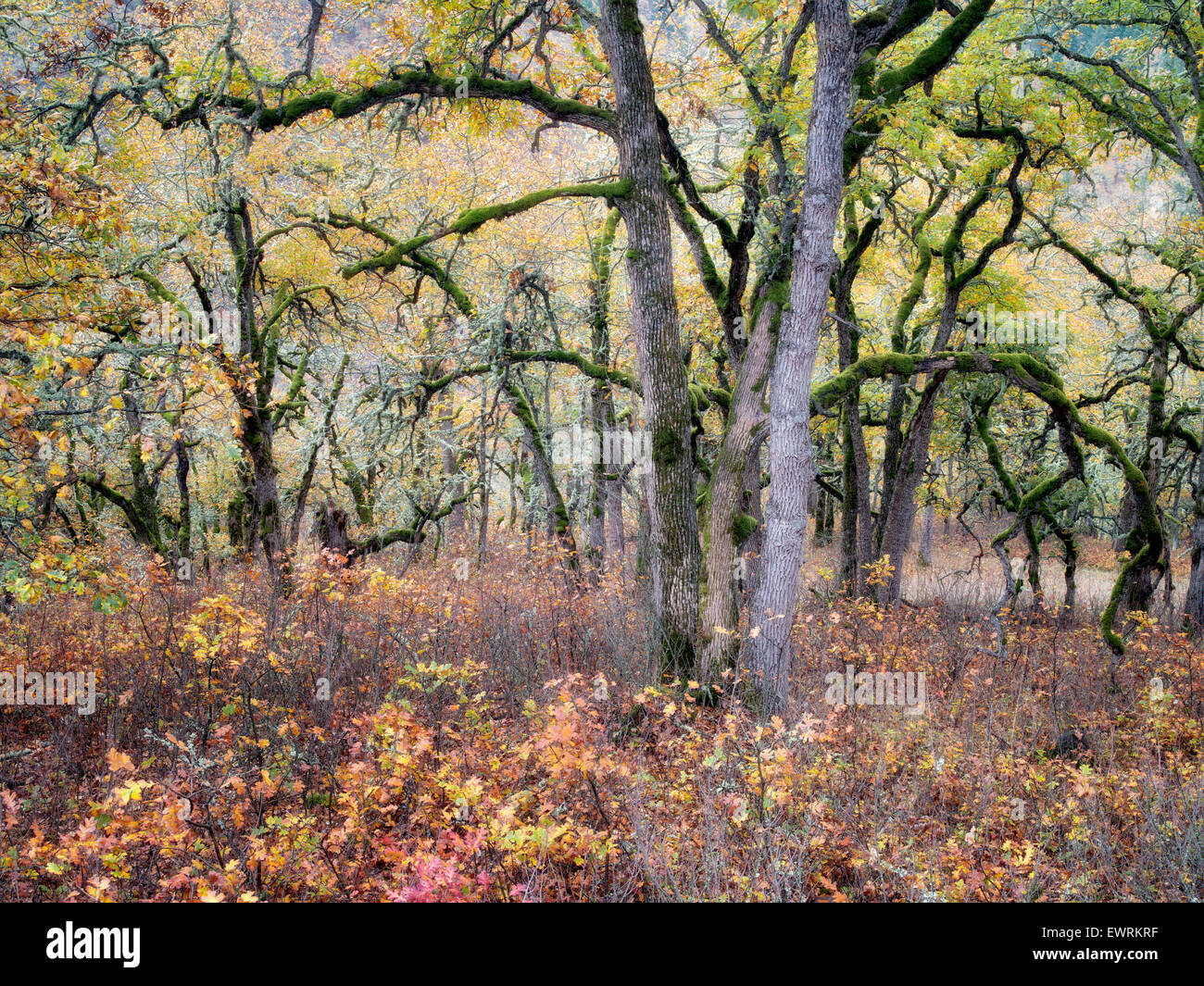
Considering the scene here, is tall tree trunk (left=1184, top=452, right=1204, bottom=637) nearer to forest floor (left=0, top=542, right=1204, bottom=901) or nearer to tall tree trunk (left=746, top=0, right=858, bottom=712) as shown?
forest floor (left=0, top=542, right=1204, bottom=901)

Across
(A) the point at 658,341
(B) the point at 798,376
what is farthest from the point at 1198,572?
(A) the point at 658,341

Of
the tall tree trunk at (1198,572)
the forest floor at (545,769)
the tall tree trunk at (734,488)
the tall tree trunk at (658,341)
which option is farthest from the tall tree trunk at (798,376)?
the tall tree trunk at (1198,572)

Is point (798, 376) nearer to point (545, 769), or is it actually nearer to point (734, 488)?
point (734, 488)

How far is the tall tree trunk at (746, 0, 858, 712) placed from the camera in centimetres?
564

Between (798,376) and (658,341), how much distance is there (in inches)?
58.6

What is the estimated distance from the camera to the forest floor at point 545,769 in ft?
13.2

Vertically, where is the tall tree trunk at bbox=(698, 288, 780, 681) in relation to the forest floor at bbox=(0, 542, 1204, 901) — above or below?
above

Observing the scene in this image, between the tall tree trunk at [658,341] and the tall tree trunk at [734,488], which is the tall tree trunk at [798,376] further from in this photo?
the tall tree trunk at [658,341]

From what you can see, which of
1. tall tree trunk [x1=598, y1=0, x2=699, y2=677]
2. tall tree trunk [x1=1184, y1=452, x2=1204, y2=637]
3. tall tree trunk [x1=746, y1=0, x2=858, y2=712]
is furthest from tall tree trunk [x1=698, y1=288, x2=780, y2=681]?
tall tree trunk [x1=1184, y1=452, x2=1204, y2=637]

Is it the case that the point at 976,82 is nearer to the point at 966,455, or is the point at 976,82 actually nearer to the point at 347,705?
the point at 966,455

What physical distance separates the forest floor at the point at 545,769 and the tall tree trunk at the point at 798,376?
0.51m

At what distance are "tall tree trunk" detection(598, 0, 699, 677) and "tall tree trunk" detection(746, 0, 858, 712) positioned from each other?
3.08ft

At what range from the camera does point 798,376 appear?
5.89m
